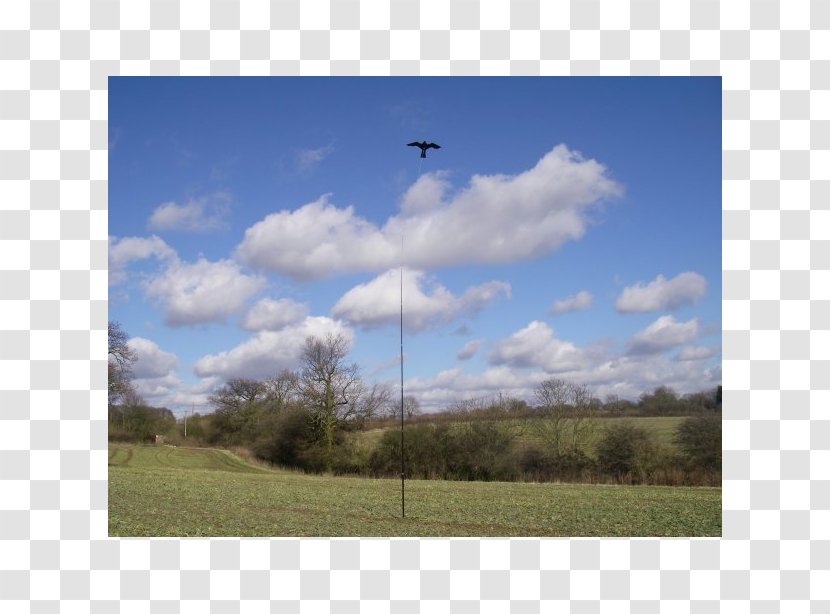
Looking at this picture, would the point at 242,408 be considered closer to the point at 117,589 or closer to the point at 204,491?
the point at 204,491

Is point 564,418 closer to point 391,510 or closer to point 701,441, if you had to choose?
point 701,441

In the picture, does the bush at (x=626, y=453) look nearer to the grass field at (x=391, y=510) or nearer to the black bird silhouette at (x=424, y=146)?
the grass field at (x=391, y=510)

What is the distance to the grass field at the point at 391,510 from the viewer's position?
16031 millimetres

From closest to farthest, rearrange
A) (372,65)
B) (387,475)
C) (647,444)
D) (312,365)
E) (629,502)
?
(372,65), (629,502), (647,444), (387,475), (312,365)

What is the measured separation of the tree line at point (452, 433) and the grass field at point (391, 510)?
465 cm

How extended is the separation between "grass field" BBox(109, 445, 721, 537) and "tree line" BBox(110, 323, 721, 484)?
465 cm

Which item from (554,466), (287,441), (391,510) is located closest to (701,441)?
(554,466)

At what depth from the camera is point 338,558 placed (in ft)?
35.4

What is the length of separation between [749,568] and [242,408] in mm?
53321

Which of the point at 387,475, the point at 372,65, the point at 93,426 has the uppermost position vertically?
the point at 372,65

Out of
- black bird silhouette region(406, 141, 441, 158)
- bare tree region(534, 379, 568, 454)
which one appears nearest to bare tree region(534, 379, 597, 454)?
bare tree region(534, 379, 568, 454)

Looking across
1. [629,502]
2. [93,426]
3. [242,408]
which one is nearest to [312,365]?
[242,408]

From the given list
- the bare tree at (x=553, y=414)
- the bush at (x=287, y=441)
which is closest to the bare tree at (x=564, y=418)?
the bare tree at (x=553, y=414)

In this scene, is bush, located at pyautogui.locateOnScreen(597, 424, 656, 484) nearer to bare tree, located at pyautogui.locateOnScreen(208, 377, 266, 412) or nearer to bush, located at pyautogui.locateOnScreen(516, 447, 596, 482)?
bush, located at pyautogui.locateOnScreen(516, 447, 596, 482)
